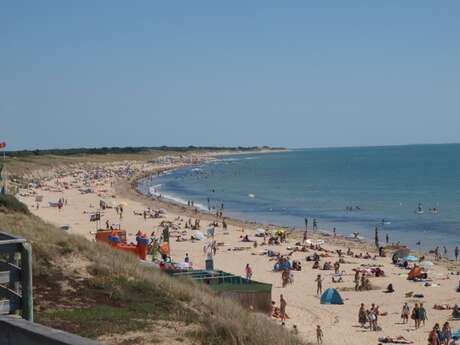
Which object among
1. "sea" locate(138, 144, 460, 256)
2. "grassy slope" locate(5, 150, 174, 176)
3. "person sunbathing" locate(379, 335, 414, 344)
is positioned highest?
"grassy slope" locate(5, 150, 174, 176)

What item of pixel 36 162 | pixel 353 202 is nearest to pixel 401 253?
pixel 353 202

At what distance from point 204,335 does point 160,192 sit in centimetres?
6724

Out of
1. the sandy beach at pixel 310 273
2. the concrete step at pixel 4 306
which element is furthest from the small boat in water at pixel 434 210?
the concrete step at pixel 4 306

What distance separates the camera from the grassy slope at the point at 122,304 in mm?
8391

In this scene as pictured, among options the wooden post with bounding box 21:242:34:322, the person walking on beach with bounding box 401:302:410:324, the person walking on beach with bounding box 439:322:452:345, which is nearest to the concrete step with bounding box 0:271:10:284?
the wooden post with bounding box 21:242:34:322

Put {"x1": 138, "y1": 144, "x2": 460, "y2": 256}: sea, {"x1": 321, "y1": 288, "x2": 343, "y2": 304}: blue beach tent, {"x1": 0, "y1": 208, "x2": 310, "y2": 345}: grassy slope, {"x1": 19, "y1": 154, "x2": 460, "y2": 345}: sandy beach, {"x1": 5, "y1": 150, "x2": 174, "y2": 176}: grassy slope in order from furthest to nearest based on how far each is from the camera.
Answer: {"x1": 5, "y1": 150, "x2": 174, "y2": 176}: grassy slope, {"x1": 138, "y1": 144, "x2": 460, "y2": 256}: sea, {"x1": 321, "y1": 288, "x2": 343, "y2": 304}: blue beach tent, {"x1": 19, "y1": 154, "x2": 460, "y2": 345}: sandy beach, {"x1": 0, "y1": 208, "x2": 310, "y2": 345}: grassy slope

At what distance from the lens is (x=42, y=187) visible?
70.8 metres

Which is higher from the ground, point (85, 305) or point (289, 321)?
point (85, 305)

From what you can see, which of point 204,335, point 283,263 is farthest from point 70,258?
point 283,263

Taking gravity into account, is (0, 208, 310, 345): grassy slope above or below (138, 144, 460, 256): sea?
above

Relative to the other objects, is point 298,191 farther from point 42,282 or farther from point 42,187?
point 42,282

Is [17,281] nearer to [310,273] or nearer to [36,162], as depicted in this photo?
[310,273]

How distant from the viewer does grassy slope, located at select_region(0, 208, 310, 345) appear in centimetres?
839

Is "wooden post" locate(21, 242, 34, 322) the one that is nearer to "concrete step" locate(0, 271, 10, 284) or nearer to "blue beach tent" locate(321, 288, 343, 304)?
"concrete step" locate(0, 271, 10, 284)
